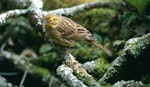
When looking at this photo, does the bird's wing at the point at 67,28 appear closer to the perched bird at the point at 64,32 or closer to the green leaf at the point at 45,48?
the perched bird at the point at 64,32

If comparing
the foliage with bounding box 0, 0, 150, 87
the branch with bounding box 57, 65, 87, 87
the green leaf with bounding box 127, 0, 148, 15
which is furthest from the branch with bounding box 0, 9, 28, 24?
the green leaf with bounding box 127, 0, 148, 15

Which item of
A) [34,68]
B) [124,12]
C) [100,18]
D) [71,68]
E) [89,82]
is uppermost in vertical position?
[100,18]

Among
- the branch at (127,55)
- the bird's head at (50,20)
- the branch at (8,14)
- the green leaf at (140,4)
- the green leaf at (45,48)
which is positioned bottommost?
the branch at (127,55)

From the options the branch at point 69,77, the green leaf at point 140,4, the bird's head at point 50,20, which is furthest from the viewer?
the green leaf at point 140,4

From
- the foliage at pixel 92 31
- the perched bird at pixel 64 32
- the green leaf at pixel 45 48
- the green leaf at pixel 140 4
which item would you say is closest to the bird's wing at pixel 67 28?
the perched bird at pixel 64 32

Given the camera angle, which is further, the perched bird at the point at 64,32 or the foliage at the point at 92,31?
the foliage at the point at 92,31

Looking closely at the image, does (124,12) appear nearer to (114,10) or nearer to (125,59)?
(114,10)

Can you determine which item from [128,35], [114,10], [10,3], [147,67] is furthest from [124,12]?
[10,3]

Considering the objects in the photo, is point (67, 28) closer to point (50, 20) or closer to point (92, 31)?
point (50, 20)
